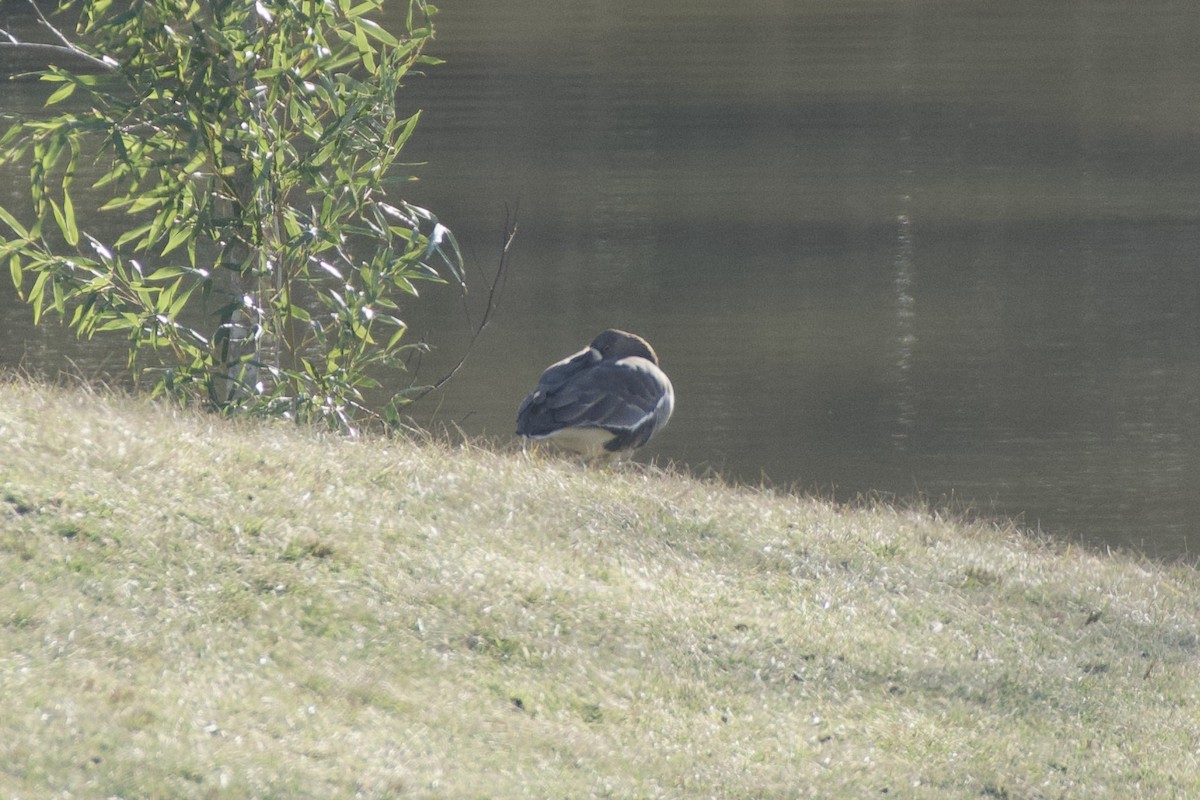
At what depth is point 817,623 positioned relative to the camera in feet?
23.7

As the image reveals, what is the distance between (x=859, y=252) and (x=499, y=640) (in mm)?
16390

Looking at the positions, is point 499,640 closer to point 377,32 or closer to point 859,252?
point 377,32

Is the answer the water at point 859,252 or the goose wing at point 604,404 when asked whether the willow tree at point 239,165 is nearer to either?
the goose wing at point 604,404

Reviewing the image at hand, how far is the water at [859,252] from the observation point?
49.9 feet

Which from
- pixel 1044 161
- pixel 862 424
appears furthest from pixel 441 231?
pixel 1044 161

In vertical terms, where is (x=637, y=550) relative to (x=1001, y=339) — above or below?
above

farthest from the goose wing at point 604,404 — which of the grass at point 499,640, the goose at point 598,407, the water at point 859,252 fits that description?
the water at point 859,252

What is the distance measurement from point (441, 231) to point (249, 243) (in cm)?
105

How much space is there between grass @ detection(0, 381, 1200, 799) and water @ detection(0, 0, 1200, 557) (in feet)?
14.6

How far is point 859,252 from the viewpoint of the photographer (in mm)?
22062

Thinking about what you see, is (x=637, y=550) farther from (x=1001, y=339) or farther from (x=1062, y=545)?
(x=1001, y=339)

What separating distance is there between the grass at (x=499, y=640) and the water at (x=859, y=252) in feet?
14.6

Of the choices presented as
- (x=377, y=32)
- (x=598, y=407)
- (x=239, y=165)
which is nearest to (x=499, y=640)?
(x=598, y=407)

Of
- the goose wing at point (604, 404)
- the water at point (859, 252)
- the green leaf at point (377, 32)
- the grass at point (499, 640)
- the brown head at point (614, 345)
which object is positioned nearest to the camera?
the grass at point (499, 640)
